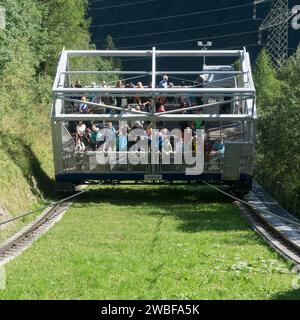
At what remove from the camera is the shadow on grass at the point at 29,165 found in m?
25.0

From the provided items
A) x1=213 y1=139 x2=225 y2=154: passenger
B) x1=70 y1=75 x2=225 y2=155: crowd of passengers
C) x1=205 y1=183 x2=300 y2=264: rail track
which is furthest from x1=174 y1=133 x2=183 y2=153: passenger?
x1=205 y1=183 x2=300 y2=264: rail track

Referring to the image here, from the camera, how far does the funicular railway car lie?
2544 cm

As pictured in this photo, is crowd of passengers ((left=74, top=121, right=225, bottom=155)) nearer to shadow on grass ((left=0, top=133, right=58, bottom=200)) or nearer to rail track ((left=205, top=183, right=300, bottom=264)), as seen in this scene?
shadow on grass ((left=0, top=133, right=58, bottom=200))

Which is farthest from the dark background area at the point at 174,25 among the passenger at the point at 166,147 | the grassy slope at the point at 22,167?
the passenger at the point at 166,147

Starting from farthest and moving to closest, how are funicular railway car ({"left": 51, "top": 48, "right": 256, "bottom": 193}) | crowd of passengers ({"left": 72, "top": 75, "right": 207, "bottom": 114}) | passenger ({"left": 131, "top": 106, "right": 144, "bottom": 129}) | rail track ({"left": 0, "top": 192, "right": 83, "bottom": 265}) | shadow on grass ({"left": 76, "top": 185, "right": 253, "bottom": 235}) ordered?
crowd of passengers ({"left": 72, "top": 75, "right": 207, "bottom": 114})
passenger ({"left": 131, "top": 106, "right": 144, "bottom": 129})
funicular railway car ({"left": 51, "top": 48, "right": 256, "bottom": 193})
shadow on grass ({"left": 76, "top": 185, "right": 253, "bottom": 235})
rail track ({"left": 0, "top": 192, "right": 83, "bottom": 265})

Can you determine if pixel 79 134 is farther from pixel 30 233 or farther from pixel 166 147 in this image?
pixel 30 233

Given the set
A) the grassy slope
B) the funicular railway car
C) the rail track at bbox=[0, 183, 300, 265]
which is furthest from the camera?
the funicular railway car

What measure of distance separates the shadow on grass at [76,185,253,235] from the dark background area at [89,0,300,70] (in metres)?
99.4

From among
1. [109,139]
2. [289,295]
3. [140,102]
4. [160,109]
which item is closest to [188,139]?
[160,109]

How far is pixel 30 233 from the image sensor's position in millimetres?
18344

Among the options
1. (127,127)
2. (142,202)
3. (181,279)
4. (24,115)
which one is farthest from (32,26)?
(181,279)

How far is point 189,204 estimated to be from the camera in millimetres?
25188
